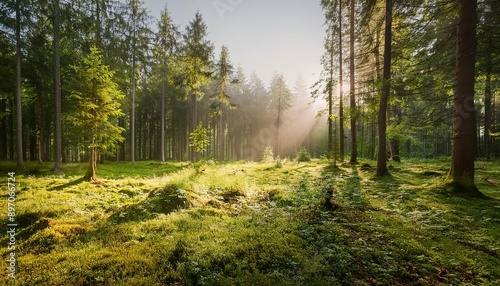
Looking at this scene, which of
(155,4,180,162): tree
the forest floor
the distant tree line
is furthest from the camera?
(155,4,180,162): tree

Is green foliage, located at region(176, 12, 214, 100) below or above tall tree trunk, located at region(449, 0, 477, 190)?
above

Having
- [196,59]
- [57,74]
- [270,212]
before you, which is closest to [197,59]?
[196,59]

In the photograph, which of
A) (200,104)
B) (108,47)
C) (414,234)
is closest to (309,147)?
(200,104)

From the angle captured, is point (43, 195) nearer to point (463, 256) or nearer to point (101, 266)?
point (101, 266)

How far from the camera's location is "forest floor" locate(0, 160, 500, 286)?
3543 millimetres

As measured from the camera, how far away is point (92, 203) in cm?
783

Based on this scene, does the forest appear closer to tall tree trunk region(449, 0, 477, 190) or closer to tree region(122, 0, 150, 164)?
tall tree trunk region(449, 0, 477, 190)

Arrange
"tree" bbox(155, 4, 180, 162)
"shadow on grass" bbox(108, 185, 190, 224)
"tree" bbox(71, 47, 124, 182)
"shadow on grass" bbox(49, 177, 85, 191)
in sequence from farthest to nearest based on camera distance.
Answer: "tree" bbox(155, 4, 180, 162), "tree" bbox(71, 47, 124, 182), "shadow on grass" bbox(49, 177, 85, 191), "shadow on grass" bbox(108, 185, 190, 224)

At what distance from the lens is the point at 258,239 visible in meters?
4.62

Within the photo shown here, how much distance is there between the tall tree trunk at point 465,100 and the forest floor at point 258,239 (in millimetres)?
824

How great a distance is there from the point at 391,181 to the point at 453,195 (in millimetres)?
2829

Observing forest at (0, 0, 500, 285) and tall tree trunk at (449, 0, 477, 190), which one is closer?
forest at (0, 0, 500, 285)

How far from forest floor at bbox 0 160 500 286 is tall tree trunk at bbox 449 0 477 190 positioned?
0.82 metres

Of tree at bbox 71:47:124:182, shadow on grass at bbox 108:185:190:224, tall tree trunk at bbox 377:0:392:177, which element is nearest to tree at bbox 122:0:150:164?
tree at bbox 71:47:124:182
